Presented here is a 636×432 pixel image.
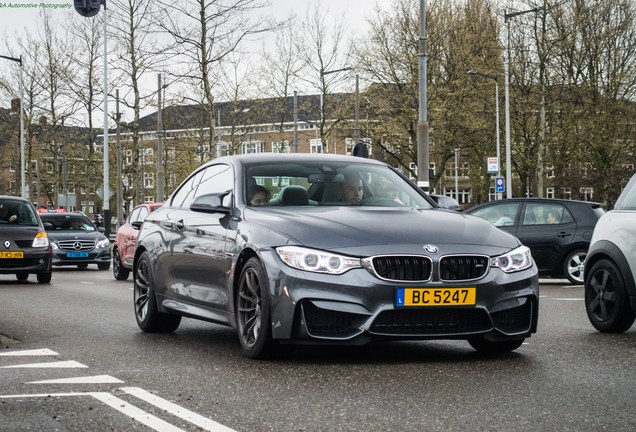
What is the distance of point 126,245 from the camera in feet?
73.9

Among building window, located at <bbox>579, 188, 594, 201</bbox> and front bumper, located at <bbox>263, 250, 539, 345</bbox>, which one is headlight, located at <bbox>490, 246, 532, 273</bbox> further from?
building window, located at <bbox>579, 188, 594, 201</bbox>

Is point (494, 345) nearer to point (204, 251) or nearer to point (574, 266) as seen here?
point (204, 251)

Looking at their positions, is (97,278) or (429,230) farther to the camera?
(97,278)

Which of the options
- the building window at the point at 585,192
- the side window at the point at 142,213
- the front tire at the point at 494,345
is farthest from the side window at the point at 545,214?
the building window at the point at 585,192

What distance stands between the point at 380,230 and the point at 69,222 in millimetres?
21615

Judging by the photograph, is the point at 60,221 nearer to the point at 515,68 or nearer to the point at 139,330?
the point at 139,330

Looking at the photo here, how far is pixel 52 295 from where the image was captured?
16.9 metres

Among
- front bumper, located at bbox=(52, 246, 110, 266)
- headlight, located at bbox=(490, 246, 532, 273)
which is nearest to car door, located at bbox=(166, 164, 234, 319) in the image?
headlight, located at bbox=(490, 246, 532, 273)

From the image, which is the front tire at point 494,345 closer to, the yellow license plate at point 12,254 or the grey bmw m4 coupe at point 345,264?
the grey bmw m4 coupe at point 345,264

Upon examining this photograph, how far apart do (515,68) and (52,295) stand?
3592 centimetres

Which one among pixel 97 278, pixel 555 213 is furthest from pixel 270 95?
pixel 555 213

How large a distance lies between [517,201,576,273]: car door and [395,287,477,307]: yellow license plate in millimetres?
12059

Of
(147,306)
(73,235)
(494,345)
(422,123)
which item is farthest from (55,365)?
(73,235)

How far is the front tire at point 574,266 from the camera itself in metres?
19.2
